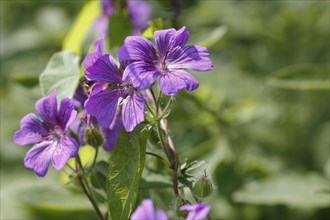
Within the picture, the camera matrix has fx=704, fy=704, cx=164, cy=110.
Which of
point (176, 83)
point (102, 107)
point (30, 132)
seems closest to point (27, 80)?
point (30, 132)

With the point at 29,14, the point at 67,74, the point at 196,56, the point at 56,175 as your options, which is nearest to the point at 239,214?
the point at 56,175

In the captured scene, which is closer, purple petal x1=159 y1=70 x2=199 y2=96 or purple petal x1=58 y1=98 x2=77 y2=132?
purple petal x1=159 y1=70 x2=199 y2=96

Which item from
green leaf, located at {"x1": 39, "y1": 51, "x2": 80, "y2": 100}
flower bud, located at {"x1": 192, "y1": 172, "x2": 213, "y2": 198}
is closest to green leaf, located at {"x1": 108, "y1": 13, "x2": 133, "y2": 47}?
green leaf, located at {"x1": 39, "y1": 51, "x2": 80, "y2": 100}

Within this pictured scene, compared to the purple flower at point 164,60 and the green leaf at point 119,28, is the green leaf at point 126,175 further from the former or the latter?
the green leaf at point 119,28

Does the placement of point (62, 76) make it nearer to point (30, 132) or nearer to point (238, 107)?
point (30, 132)

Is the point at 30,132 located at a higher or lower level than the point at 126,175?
higher

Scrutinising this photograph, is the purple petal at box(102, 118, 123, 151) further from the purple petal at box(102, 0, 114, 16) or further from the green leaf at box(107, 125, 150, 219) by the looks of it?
the purple petal at box(102, 0, 114, 16)
